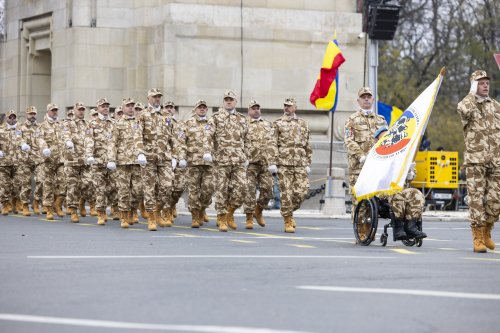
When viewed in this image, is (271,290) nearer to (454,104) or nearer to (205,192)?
(205,192)

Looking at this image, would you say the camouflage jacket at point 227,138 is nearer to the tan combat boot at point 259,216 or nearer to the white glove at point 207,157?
the white glove at point 207,157

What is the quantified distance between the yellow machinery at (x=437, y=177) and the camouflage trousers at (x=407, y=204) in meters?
17.6

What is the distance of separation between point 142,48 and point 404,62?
25.3 metres

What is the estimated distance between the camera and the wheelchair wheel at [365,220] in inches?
702

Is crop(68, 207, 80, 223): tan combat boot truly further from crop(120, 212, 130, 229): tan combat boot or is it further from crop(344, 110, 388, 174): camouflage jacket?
crop(344, 110, 388, 174): camouflage jacket

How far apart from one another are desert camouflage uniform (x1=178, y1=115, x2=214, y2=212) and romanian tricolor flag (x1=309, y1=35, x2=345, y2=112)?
294 inches

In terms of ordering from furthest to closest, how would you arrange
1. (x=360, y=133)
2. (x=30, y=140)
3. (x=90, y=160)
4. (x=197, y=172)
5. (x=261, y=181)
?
(x=30, y=140) < (x=90, y=160) < (x=261, y=181) < (x=197, y=172) < (x=360, y=133)

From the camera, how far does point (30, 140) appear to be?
2966cm

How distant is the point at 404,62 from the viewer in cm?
5881

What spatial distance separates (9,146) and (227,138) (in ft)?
28.5

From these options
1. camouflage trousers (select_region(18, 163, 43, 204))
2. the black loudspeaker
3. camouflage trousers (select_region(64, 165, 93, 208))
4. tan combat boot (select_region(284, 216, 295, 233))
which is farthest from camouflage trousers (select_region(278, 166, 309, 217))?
the black loudspeaker

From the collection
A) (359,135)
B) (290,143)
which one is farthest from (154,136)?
(359,135)

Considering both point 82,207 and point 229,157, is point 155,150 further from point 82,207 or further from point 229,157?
point 82,207

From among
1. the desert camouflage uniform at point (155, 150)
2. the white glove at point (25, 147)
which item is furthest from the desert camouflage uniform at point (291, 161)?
the white glove at point (25, 147)
